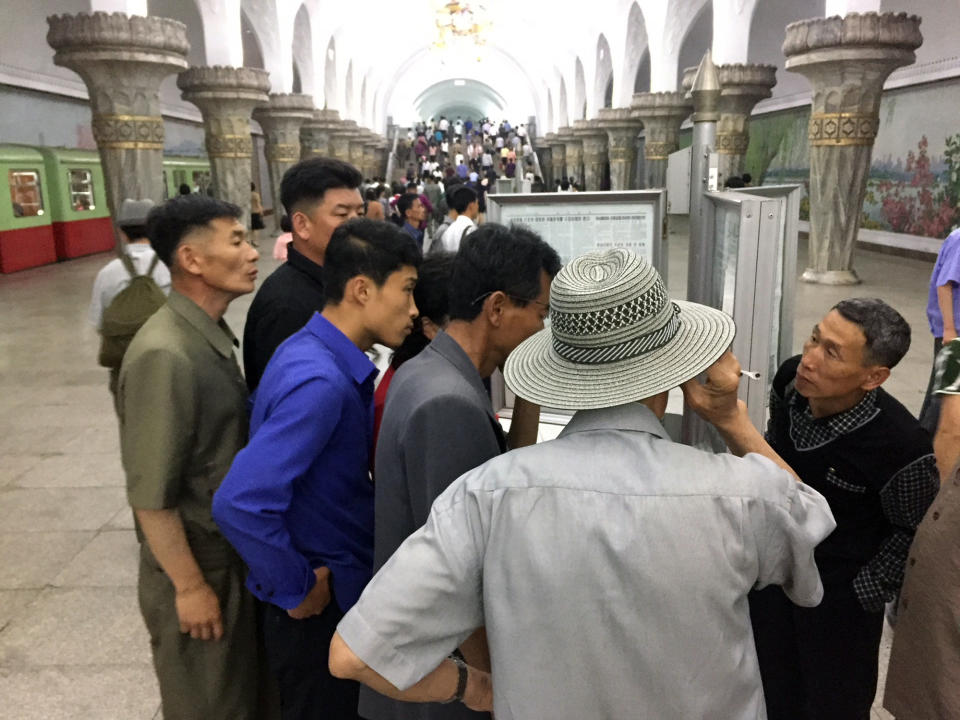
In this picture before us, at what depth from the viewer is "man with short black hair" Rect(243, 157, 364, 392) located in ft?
7.73

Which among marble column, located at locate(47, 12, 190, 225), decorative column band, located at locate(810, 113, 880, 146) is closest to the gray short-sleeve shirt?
marble column, located at locate(47, 12, 190, 225)

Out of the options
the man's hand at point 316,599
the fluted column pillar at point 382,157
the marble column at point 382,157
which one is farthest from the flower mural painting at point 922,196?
the fluted column pillar at point 382,157

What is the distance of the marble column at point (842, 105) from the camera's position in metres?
9.20

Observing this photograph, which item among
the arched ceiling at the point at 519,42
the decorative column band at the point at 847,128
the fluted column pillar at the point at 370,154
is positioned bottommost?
the decorative column band at the point at 847,128

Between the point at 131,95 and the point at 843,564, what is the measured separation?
31.2 feet

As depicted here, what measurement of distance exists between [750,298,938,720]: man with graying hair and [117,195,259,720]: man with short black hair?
1439mm

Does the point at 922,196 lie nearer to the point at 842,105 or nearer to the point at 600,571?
the point at 842,105

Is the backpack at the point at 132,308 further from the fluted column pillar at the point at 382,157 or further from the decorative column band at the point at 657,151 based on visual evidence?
the fluted column pillar at the point at 382,157

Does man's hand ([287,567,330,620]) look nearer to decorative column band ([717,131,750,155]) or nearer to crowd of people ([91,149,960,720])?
crowd of people ([91,149,960,720])

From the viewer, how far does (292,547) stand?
1594 mm

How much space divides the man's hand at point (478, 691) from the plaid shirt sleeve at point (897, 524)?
3.63ft

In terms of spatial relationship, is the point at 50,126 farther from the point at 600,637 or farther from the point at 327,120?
the point at 600,637

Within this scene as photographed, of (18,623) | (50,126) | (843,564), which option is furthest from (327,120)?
(843,564)

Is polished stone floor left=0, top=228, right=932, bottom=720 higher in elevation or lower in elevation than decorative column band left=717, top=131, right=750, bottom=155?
lower
